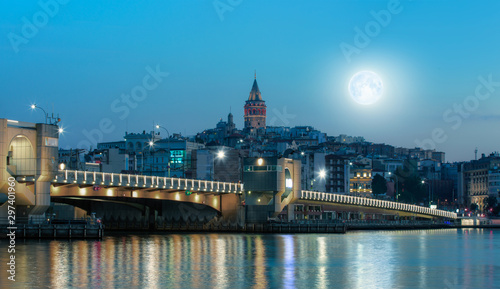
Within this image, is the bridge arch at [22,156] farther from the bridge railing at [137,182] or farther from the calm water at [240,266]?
the calm water at [240,266]

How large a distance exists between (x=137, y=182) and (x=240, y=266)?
3725 cm

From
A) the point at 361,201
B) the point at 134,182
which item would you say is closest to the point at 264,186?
the point at 134,182

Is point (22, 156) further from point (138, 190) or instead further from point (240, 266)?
point (240, 266)

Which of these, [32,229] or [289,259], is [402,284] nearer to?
[289,259]

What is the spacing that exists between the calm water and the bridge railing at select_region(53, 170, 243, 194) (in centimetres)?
783

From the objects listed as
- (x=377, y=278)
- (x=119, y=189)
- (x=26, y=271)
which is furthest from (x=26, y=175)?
(x=377, y=278)

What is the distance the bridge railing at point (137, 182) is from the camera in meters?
87.4

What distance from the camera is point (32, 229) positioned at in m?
81.9

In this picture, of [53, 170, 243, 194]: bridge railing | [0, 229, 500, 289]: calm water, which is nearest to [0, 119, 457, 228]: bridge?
[53, 170, 243, 194]: bridge railing

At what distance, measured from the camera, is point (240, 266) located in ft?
202

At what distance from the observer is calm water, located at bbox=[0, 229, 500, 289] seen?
167ft

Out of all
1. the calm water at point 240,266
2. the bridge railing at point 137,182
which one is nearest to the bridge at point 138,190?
the bridge railing at point 137,182

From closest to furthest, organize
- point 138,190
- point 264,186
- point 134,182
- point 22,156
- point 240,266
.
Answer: point 240,266 → point 22,156 → point 134,182 → point 138,190 → point 264,186

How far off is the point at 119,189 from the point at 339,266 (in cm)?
4039
